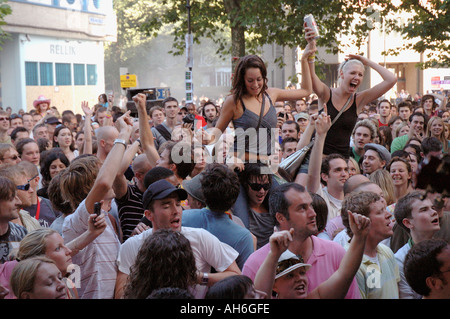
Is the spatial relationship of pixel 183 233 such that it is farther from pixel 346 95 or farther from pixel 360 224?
pixel 346 95

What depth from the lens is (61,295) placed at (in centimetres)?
346

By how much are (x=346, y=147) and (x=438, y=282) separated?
10.2 feet

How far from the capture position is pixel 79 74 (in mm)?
42281

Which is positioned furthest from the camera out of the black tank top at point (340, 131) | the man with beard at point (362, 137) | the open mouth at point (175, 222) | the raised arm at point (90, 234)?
the man with beard at point (362, 137)

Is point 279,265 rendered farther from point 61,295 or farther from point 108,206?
point 108,206

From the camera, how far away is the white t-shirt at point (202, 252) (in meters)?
4.04

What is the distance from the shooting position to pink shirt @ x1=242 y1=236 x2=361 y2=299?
3695 mm

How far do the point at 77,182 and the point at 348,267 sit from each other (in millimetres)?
2265

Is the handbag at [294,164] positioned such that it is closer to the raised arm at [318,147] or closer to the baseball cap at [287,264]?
the raised arm at [318,147]

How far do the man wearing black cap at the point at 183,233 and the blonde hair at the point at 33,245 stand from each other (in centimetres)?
50

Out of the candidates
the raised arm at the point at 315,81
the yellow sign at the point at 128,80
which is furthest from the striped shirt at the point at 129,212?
the yellow sign at the point at 128,80

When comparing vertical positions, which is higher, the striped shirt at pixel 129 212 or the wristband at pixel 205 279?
the striped shirt at pixel 129 212

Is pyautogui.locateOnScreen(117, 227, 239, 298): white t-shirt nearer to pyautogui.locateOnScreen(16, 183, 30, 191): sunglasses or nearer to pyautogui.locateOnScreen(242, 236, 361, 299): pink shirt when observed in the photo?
pyautogui.locateOnScreen(242, 236, 361, 299): pink shirt
